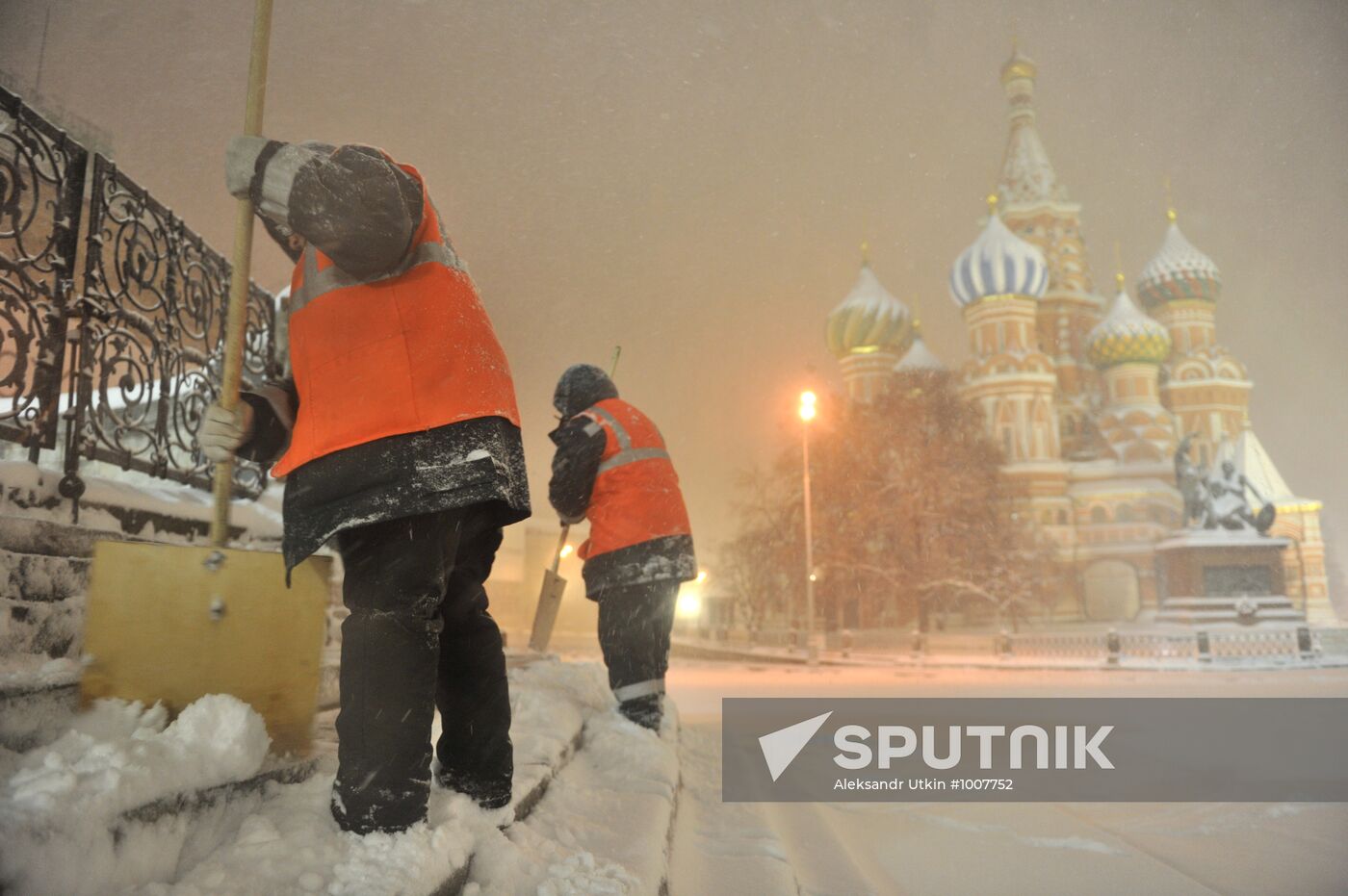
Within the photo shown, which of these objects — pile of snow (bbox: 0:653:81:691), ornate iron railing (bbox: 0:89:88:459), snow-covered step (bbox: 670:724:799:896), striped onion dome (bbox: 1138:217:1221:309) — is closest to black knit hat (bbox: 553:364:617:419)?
snow-covered step (bbox: 670:724:799:896)

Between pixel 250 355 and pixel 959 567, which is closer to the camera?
pixel 250 355

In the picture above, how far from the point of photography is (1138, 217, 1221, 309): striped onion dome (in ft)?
65.2

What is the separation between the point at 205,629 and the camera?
1080 mm

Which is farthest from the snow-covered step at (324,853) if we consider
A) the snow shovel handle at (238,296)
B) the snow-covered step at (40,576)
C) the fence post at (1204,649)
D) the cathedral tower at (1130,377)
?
the cathedral tower at (1130,377)

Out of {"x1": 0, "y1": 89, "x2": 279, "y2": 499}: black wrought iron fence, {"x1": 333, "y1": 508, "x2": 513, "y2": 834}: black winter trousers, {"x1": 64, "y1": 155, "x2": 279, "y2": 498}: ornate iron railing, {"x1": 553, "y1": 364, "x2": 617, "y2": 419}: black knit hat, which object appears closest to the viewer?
{"x1": 333, "y1": 508, "x2": 513, "y2": 834}: black winter trousers

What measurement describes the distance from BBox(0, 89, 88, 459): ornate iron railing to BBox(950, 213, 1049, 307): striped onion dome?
66.0ft

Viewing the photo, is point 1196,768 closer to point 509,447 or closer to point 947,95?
point 509,447

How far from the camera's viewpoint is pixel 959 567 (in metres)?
13.8

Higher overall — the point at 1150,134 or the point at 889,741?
the point at 1150,134

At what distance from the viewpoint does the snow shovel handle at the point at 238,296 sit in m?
1.28

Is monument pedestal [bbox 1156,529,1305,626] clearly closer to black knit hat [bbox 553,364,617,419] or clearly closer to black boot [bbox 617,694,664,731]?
black boot [bbox 617,694,664,731]

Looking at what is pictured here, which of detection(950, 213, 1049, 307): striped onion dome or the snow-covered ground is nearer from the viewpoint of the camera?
the snow-covered ground

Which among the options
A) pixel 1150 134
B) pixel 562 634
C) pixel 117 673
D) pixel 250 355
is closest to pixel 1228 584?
pixel 1150 134

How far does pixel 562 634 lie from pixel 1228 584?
9957 millimetres
